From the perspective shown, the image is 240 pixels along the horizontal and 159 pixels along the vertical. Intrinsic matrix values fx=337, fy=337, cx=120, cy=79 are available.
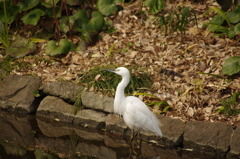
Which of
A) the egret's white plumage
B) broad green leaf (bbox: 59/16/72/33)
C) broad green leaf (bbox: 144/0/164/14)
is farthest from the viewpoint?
broad green leaf (bbox: 59/16/72/33)

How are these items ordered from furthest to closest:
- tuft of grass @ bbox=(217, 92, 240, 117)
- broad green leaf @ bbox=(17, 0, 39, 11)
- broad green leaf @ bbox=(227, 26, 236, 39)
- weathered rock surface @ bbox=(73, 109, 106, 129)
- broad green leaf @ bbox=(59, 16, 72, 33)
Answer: broad green leaf @ bbox=(17, 0, 39, 11), broad green leaf @ bbox=(59, 16, 72, 33), broad green leaf @ bbox=(227, 26, 236, 39), weathered rock surface @ bbox=(73, 109, 106, 129), tuft of grass @ bbox=(217, 92, 240, 117)

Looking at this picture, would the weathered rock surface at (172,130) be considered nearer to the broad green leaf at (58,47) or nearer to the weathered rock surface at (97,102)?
the weathered rock surface at (97,102)

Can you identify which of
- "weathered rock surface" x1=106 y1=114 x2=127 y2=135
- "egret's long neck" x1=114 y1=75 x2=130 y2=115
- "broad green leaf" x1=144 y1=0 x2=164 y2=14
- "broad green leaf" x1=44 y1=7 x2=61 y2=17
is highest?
"broad green leaf" x1=144 y1=0 x2=164 y2=14

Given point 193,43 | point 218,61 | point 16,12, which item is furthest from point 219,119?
point 16,12

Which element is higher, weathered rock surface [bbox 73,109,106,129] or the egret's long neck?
the egret's long neck

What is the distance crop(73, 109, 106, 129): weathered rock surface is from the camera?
5.54 meters

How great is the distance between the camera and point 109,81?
5961mm

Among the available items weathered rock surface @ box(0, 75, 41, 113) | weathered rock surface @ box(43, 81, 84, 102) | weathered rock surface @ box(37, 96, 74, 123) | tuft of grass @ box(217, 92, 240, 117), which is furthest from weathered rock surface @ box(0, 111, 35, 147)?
tuft of grass @ box(217, 92, 240, 117)

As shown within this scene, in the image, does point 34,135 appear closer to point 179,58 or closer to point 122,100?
point 122,100

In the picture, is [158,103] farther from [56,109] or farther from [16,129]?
[16,129]

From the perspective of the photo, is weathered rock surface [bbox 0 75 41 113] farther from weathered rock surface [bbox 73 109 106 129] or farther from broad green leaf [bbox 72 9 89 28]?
broad green leaf [bbox 72 9 89 28]

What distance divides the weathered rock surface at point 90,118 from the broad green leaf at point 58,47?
1.71 meters

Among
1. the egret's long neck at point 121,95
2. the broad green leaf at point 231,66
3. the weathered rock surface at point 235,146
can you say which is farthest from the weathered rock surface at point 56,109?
the broad green leaf at point 231,66

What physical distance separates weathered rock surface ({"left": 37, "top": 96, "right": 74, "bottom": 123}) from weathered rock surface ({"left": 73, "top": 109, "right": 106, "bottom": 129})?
0.43 feet
